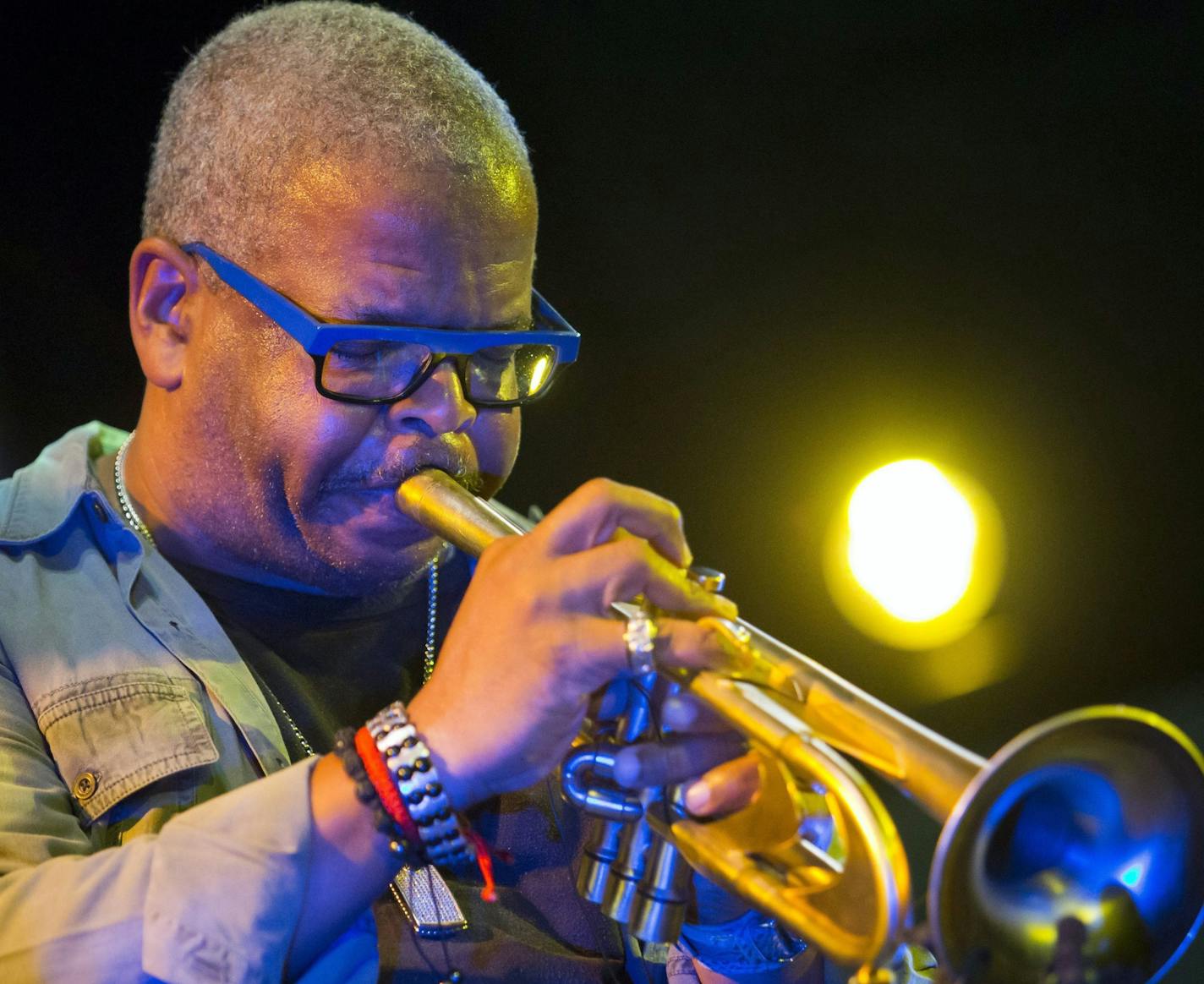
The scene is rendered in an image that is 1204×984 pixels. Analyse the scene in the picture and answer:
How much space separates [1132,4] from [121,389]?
301 cm

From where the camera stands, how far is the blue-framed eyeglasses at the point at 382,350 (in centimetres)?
202

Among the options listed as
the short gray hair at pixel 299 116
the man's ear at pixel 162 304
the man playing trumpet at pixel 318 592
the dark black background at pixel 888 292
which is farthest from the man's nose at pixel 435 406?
the dark black background at pixel 888 292

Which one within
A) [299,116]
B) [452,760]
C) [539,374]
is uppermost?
[299,116]

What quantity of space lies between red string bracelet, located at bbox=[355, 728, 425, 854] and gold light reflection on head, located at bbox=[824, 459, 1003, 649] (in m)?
2.43

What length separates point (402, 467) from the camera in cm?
212

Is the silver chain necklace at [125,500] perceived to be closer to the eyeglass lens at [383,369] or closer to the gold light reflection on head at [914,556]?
the eyeglass lens at [383,369]

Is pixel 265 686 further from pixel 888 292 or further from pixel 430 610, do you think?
pixel 888 292

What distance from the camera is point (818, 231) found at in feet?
12.0

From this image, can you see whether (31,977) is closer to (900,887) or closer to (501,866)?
(501,866)

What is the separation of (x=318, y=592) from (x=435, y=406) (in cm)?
51

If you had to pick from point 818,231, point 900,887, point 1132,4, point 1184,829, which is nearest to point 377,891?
point 900,887

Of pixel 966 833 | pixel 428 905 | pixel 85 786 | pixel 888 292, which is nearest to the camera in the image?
pixel 966 833

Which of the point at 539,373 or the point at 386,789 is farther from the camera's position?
the point at 539,373

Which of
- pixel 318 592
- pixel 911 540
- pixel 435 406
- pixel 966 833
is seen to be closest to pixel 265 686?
pixel 318 592
